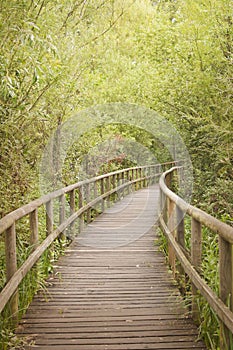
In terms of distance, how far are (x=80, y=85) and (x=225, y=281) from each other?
20.1ft

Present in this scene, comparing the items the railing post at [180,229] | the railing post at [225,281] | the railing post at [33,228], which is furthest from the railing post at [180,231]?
the railing post at [225,281]

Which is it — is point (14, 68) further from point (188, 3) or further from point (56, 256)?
point (188, 3)

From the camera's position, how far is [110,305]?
450 centimetres

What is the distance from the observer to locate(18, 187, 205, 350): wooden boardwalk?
11.9 feet

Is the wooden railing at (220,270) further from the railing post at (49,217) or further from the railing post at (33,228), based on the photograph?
the railing post at (49,217)

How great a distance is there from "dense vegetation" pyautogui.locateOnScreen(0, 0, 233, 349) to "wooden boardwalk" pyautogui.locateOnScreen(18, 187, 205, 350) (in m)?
0.58

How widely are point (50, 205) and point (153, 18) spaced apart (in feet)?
61.3

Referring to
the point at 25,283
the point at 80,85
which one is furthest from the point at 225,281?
the point at 80,85

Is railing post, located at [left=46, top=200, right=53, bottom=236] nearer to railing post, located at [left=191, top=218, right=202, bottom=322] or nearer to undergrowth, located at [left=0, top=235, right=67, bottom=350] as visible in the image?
undergrowth, located at [left=0, top=235, right=67, bottom=350]

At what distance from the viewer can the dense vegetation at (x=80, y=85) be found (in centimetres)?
471

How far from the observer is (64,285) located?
5250 mm

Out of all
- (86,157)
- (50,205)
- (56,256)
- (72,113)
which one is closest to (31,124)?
(50,205)

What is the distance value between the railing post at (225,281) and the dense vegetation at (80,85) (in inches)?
14.5

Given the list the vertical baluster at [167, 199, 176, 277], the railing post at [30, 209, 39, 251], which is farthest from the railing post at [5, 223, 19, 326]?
the vertical baluster at [167, 199, 176, 277]
